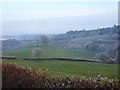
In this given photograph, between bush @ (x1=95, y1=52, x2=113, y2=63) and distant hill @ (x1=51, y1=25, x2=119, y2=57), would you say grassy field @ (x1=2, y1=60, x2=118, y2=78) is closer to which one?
bush @ (x1=95, y1=52, x2=113, y2=63)

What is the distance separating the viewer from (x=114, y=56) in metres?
7.78

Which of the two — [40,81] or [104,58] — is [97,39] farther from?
[40,81]

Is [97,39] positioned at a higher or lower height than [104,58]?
higher

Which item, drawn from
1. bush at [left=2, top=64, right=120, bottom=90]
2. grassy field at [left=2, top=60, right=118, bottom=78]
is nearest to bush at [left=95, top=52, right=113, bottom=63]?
grassy field at [left=2, top=60, right=118, bottom=78]

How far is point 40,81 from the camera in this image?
5.44 meters

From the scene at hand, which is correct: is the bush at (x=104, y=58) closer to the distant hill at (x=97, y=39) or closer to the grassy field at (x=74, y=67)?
the distant hill at (x=97, y=39)

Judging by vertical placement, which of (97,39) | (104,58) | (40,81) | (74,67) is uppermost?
(97,39)

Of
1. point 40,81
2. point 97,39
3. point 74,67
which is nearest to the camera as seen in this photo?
point 40,81

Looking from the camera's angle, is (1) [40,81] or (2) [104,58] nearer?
(1) [40,81]

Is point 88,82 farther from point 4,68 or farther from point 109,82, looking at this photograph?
point 4,68

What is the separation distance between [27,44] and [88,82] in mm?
4581

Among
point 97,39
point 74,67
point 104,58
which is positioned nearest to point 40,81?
point 74,67

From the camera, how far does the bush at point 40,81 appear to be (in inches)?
203

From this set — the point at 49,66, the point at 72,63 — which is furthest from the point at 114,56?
the point at 49,66
